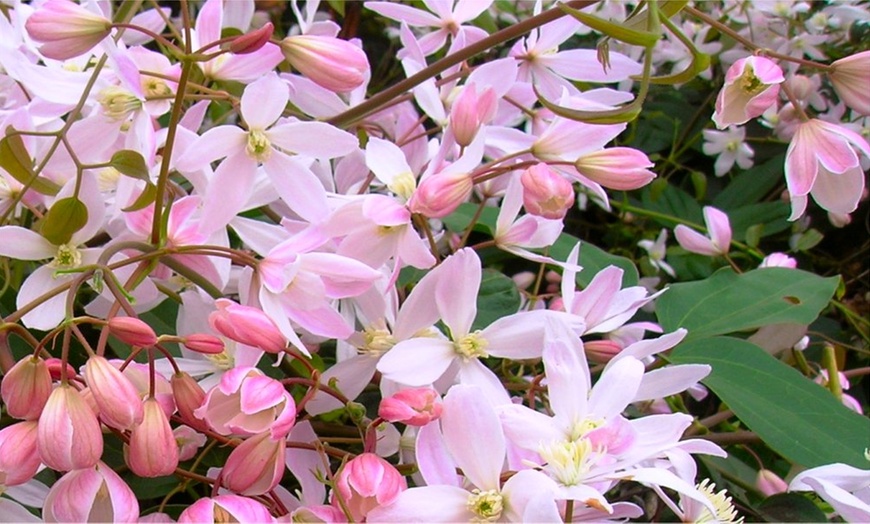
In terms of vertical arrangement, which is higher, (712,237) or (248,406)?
(248,406)

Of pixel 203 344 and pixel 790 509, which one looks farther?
pixel 790 509

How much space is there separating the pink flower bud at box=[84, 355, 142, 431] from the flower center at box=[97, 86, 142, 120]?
0.48 feet

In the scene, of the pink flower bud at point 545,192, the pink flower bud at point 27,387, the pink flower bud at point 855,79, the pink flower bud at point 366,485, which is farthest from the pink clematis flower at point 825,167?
the pink flower bud at point 27,387

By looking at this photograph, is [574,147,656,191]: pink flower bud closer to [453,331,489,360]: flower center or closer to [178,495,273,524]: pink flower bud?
[453,331,489,360]: flower center

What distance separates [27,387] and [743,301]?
16.4 inches

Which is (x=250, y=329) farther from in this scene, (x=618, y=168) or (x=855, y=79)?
(x=855, y=79)

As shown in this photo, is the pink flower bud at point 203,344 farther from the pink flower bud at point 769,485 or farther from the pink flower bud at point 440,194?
the pink flower bud at point 769,485

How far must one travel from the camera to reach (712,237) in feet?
2.34

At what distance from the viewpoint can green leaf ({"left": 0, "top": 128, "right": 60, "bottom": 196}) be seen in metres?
0.38

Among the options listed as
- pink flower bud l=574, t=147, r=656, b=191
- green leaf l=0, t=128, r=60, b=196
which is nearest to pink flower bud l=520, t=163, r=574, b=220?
pink flower bud l=574, t=147, r=656, b=191

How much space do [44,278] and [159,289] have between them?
53 millimetres

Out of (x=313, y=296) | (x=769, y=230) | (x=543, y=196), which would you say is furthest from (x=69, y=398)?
(x=769, y=230)

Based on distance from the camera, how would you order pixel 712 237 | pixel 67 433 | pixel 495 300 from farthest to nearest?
1. pixel 712 237
2. pixel 495 300
3. pixel 67 433

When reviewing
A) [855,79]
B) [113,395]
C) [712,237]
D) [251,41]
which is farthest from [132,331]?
[712,237]
